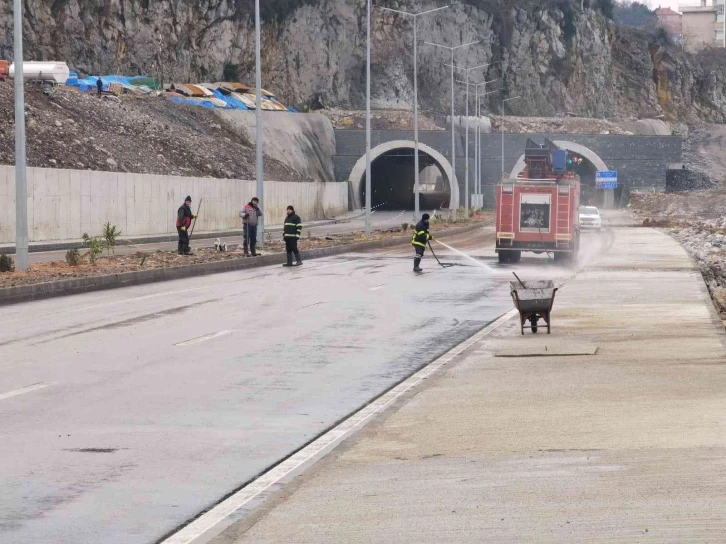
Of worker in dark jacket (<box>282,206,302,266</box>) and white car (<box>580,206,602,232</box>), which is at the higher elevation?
worker in dark jacket (<box>282,206,302,266</box>)

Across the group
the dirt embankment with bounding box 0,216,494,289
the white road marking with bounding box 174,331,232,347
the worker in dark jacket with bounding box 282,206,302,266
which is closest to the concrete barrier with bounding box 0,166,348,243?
the dirt embankment with bounding box 0,216,494,289

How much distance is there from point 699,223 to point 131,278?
5859cm

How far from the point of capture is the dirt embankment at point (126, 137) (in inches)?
2416

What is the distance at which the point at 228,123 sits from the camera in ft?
307

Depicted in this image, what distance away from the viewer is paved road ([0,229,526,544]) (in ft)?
26.1

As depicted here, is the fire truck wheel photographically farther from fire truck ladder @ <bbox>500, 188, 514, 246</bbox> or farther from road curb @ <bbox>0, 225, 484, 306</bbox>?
road curb @ <bbox>0, 225, 484, 306</bbox>

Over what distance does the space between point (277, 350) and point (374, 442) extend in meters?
6.91

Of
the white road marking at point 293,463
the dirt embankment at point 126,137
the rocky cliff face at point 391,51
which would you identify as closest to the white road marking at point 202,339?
the white road marking at point 293,463

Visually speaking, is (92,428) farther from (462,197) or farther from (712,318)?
(462,197)

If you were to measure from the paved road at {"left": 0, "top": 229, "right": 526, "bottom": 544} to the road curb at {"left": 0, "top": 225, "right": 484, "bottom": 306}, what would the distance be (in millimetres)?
859

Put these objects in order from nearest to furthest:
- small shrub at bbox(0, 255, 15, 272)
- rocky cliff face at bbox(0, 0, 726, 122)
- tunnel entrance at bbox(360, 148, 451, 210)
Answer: small shrub at bbox(0, 255, 15, 272), rocky cliff face at bbox(0, 0, 726, 122), tunnel entrance at bbox(360, 148, 451, 210)

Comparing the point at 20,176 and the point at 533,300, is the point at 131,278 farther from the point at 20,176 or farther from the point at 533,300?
Result: the point at 533,300

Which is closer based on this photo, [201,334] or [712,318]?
[201,334]

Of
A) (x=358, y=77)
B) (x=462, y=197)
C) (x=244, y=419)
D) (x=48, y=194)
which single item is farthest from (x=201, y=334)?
(x=358, y=77)
